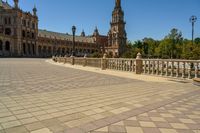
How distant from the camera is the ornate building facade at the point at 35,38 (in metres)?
79.8

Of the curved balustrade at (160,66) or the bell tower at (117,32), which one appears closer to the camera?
the curved balustrade at (160,66)

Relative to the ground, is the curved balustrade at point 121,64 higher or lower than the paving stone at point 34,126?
higher

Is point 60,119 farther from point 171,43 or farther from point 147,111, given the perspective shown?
point 171,43

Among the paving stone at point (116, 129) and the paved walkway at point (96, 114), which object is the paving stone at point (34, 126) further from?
the paving stone at point (116, 129)

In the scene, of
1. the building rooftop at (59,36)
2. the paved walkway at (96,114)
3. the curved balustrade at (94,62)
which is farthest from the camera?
the building rooftop at (59,36)

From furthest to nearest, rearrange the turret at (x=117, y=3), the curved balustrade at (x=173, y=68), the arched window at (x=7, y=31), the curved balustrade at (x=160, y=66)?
the turret at (x=117, y=3) → the arched window at (x=7, y=31) → the curved balustrade at (x=160, y=66) → the curved balustrade at (x=173, y=68)

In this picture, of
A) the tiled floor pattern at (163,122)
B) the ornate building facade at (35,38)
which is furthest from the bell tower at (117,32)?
the tiled floor pattern at (163,122)

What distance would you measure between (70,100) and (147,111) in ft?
7.80

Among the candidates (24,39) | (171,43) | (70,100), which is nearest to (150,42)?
(171,43)

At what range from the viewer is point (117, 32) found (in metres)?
97.5

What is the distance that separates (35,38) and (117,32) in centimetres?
3885

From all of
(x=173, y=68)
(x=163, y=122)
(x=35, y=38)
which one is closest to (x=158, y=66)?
(x=173, y=68)

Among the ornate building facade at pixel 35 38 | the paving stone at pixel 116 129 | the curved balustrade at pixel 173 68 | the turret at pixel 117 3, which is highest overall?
the turret at pixel 117 3

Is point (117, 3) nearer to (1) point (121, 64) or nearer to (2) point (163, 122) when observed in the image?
(1) point (121, 64)
